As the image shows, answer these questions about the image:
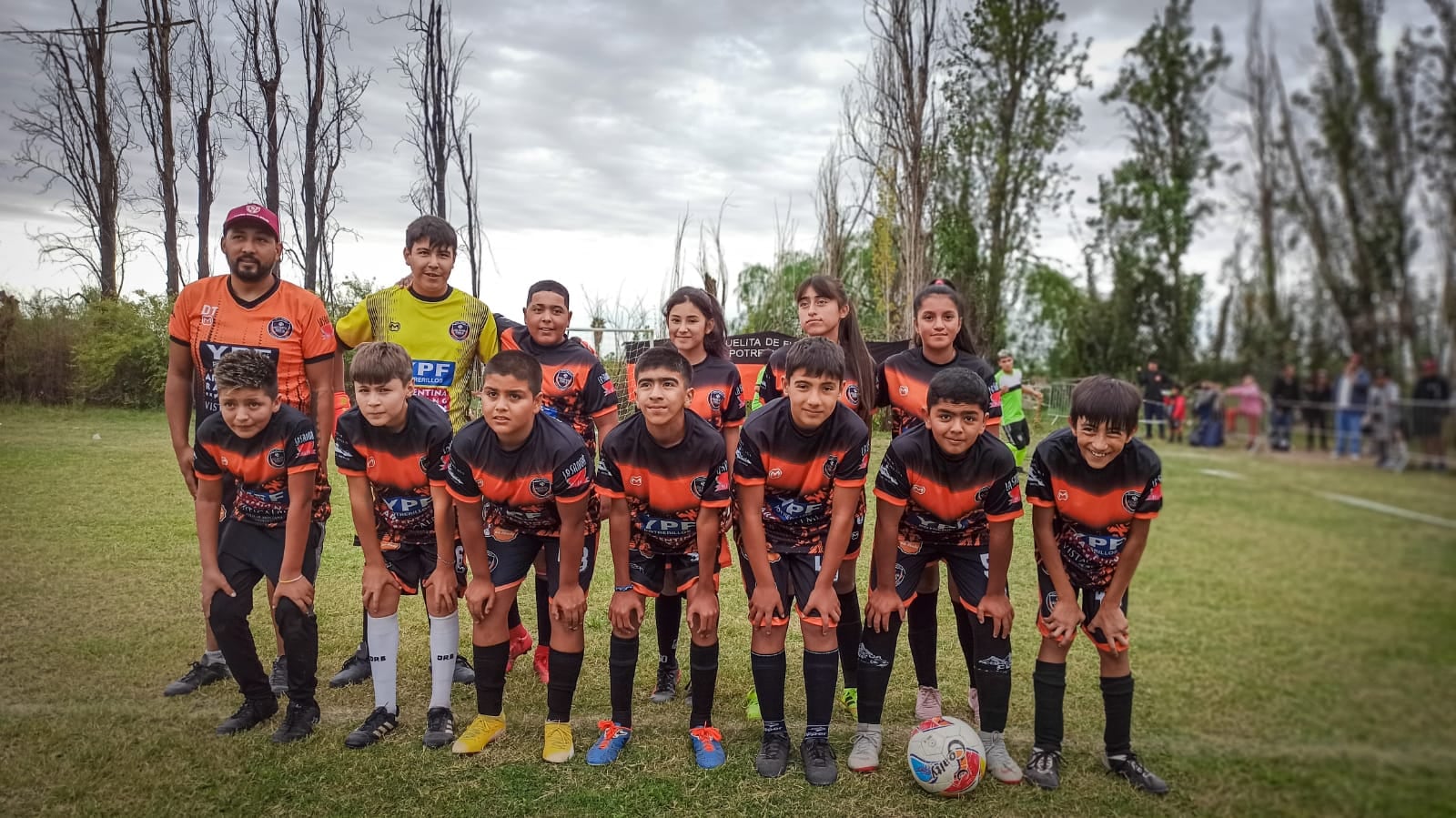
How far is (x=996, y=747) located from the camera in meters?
2.73

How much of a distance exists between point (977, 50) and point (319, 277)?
3925 mm

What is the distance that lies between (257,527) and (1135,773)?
339 centimetres

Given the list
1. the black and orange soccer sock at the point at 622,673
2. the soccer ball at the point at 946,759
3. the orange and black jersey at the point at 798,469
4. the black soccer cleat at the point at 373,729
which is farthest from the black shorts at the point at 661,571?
the black soccer cleat at the point at 373,729

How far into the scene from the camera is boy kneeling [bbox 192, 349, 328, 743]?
293cm

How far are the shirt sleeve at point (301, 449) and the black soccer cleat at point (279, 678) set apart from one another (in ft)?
3.01

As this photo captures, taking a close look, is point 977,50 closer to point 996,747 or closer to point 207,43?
point 996,747

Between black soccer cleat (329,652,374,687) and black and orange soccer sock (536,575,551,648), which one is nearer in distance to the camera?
black soccer cleat (329,652,374,687)

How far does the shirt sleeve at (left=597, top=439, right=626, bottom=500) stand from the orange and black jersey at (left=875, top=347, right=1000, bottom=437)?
1.17m

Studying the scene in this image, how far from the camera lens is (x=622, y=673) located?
9.51ft

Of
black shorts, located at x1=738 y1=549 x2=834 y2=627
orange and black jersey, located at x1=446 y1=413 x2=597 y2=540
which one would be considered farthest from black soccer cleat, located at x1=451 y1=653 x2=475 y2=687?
black shorts, located at x1=738 y1=549 x2=834 y2=627

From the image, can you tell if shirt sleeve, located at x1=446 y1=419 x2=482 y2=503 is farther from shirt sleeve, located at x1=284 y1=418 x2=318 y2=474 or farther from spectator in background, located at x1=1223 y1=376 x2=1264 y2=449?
spectator in background, located at x1=1223 y1=376 x2=1264 y2=449

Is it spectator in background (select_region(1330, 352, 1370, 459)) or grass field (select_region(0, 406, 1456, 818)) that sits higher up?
spectator in background (select_region(1330, 352, 1370, 459))

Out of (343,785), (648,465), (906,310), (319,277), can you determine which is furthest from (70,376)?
(906,310)

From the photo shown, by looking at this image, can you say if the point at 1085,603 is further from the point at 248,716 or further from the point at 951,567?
the point at 248,716
